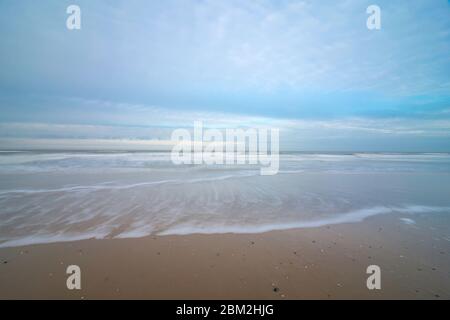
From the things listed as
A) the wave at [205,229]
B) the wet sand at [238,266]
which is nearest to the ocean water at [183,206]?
the wave at [205,229]

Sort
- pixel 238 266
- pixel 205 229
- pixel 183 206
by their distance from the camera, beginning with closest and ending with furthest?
pixel 238 266, pixel 205 229, pixel 183 206

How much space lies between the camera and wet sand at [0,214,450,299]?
287cm

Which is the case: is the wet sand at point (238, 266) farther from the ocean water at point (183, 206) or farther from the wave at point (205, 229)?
the ocean water at point (183, 206)

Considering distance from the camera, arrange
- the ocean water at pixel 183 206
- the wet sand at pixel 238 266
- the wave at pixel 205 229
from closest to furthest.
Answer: the wet sand at pixel 238 266 < the wave at pixel 205 229 < the ocean water at pixel 183 206

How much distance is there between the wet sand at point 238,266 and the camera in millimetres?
2873

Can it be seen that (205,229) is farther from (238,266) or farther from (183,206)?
(183,206)

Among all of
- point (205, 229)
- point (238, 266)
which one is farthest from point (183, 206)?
point (238, 266)

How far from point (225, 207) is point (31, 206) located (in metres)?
5.64

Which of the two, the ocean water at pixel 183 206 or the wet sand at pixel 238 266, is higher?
the ocean water at pixel 183 206

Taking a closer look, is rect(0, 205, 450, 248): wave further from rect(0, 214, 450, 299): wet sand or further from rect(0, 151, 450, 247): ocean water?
rect(0, 214, 450, 299): wet sand

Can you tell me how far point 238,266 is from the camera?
3.40 meters

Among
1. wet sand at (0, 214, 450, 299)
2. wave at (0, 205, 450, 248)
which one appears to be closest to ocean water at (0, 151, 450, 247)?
wave at (0, 205, 450, 248)
